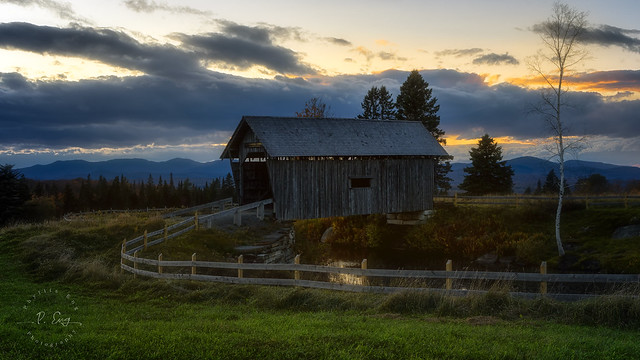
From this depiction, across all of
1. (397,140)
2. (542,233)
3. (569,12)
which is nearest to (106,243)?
(397,140)

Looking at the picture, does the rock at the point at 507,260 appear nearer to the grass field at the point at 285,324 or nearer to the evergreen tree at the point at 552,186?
the evergreen tree at the point at 552,186

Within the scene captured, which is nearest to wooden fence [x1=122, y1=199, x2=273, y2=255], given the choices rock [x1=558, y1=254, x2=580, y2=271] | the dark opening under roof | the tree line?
the dark opening under roof

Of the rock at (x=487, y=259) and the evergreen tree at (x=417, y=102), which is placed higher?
the evergreen tree at (x=417, y=102)

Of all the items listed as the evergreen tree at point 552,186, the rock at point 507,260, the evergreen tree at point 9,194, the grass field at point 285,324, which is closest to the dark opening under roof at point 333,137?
the evergreen tree at point 552,186

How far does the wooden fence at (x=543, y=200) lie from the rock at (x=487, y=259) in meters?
5.20

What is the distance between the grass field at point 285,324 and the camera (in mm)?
6891

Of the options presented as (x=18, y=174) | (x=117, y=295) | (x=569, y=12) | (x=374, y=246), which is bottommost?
(x=374, y=246)

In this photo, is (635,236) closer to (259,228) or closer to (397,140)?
(397,140)

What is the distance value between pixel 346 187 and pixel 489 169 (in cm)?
2433

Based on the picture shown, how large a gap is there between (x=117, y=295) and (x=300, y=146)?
13841 mm

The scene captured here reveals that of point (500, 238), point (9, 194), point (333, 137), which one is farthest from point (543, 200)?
point (9, 194)

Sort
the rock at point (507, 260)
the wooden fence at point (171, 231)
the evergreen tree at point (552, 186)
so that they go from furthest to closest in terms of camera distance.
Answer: the rock at point (507, 260) → the evergreen tree at point (552, 186) → the wooden fence at point (171, 231)

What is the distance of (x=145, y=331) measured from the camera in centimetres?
788

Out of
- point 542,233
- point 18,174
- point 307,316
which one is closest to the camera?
point 307,316
